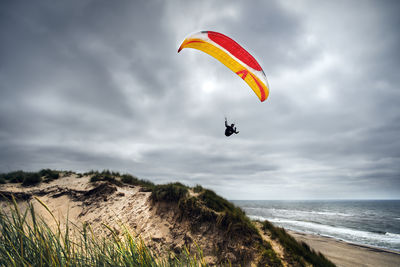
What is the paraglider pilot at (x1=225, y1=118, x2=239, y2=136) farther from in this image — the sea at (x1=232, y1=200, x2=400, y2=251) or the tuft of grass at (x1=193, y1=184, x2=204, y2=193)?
the sea at (x1=232, y1=200, x2=400, y2=251)

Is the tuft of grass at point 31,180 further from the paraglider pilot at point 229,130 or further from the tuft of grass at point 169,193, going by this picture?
the paraglider pilot at point 229,130

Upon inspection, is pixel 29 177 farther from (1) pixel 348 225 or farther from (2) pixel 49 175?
(1) pixel 348 225

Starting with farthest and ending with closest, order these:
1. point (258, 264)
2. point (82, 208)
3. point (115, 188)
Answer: point (115, 188) < point (82, 208) < point (258, 264)

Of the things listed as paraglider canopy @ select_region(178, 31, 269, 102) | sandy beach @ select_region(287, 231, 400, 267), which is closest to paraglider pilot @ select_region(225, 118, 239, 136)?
paraglider canopy @ select_region(178, 31, 269, 102)

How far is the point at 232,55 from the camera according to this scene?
9.25m

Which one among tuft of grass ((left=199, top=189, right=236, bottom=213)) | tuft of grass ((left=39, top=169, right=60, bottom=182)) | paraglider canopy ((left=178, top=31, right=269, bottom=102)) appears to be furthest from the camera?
tuft of grass ((left=39, top=169, right=60, bottom=182))

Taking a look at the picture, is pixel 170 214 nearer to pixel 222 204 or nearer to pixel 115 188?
pixel 222 204

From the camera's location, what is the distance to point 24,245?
7.80ft

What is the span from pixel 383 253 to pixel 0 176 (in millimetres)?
32006

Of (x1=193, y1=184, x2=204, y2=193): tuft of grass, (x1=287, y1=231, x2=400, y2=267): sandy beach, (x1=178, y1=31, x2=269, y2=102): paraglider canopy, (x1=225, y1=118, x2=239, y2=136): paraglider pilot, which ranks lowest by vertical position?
(x1=287, y1=231, x2=400, y2=267): sandy beach

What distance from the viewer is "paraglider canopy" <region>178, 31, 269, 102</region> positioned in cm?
875

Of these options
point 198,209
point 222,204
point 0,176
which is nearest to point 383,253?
point 222,204

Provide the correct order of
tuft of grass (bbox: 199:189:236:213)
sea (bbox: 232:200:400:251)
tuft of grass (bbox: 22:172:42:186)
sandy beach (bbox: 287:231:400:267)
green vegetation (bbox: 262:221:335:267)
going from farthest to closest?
sea (bbox: 232:200:400:251) < tuft of grass (bbox: 22:172:42:186) < sandy beach (bbox: 287:231:400:267) < tuft of grass (bbox: 199:189:236:213) < green vegetation (bbox: 262:221:335:267)

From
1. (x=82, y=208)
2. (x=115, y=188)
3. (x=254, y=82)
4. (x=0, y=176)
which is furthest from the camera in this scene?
(x=0, y=176)
